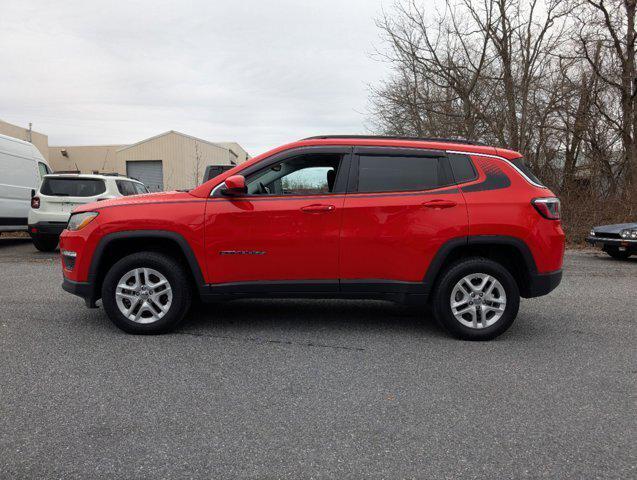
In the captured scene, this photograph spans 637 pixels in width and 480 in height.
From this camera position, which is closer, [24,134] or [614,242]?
[614,242]

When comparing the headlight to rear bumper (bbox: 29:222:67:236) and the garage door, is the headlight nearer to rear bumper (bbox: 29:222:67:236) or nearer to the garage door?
rear bumper (bbox: 29:222:67:236)

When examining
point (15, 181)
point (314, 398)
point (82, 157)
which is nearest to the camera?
point (314, 398)

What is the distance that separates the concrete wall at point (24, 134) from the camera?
1406 inches

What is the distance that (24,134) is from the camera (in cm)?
3884

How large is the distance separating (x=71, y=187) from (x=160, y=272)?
743 centimetres

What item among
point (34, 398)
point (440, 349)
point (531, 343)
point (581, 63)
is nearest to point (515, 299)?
point (531, 343)

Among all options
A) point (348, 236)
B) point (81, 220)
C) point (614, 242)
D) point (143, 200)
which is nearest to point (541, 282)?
point (348, 236)

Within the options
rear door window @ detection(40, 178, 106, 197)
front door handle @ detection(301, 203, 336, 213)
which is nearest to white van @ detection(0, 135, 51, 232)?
rear door window @ detection(40, 178, 106, 197)

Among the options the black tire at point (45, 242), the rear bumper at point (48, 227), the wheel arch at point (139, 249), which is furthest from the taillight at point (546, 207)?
the black tire at point (45, 242)

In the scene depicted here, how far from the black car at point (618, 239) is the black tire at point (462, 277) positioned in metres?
7.28

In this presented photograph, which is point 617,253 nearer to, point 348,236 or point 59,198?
point 348,236

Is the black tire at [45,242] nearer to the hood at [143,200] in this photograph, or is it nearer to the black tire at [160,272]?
the hood at [143,200]

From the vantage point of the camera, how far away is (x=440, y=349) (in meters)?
4.26

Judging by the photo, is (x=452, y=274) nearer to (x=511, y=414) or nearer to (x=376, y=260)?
(x=376, y=260)
